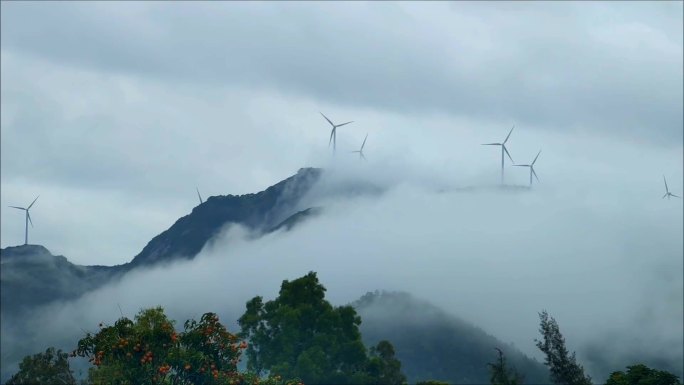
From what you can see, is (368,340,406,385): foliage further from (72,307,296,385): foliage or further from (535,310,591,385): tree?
(72,307,296,385): foliage

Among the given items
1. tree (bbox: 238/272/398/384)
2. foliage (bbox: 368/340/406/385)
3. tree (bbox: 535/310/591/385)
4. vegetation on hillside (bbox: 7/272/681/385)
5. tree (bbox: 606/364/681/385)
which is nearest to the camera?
vegetation on hillside (bbox: 7/272/681/385)

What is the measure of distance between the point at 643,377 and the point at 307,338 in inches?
2677

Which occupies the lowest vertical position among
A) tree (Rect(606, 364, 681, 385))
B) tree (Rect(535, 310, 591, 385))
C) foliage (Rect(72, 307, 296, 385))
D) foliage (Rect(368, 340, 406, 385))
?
tree (Rect(606, 364, 681, 385))

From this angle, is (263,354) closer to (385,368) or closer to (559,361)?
(385,368)

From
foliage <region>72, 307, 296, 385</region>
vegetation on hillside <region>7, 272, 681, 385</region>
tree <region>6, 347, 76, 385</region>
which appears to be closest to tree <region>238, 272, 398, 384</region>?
vegetation on hillside <region>7, 272, 681, 385</region>

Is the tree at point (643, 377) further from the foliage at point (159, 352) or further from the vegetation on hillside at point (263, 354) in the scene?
the foliage at point (159, 352)

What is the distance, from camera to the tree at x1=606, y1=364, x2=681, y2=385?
9869cm

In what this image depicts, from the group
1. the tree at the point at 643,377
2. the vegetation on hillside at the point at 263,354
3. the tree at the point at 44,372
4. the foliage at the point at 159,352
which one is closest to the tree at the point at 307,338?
the vegetation on hillside at the point at 263,354

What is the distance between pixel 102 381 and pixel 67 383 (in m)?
61.4

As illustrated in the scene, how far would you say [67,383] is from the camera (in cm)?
13938

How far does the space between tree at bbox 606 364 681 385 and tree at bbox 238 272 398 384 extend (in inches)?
2345

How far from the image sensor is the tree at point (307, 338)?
16000 cm

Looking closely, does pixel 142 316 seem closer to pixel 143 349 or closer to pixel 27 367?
pixel 143 349

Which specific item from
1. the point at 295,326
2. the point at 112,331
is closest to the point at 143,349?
the point at 112,331
